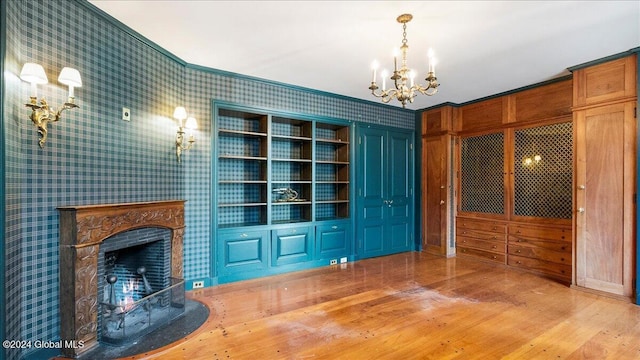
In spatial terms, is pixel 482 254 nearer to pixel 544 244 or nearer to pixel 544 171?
pixel 544 244

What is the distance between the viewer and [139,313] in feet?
9.47

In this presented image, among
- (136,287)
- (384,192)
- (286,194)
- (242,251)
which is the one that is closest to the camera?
(136,287)

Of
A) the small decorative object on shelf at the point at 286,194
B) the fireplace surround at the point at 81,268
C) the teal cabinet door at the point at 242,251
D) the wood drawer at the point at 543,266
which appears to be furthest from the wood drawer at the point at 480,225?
the fireplace surround at the point at 81,268

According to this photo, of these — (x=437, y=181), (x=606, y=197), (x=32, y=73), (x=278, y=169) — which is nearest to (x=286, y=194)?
(x=278, y=169)

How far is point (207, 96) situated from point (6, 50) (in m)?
2.01

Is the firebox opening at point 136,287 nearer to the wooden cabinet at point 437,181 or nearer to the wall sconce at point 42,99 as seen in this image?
the wall sconce at point 42,99

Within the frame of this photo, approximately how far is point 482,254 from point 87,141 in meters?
5.36

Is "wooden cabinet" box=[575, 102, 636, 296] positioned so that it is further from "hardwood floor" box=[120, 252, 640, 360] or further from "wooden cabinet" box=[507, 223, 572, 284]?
"wooden cabinet" box=[507, 223, 572, 284]

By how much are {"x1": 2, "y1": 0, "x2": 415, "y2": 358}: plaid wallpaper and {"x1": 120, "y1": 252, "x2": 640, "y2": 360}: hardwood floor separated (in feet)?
2.88

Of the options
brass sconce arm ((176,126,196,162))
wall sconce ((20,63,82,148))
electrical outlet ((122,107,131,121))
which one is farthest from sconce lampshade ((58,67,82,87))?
brass sconce arm ((176,126,196,162))

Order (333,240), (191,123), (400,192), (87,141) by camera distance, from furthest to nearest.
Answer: (400,192), (333,240), (191,123), (87,141)

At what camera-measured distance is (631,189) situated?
3.27 m

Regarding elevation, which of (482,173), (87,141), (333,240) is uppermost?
(87,141)

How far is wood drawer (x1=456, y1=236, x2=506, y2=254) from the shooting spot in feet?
15.6
